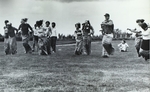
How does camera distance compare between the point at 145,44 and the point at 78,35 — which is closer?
the point at 145,44

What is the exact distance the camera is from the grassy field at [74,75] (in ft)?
16.4

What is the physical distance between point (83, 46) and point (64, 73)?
279 centimetres

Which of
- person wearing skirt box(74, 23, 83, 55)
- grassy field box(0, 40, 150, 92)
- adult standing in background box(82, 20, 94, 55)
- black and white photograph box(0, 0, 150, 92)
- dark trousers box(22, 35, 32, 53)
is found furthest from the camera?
dark trousers box(22, 35, 32, 53)

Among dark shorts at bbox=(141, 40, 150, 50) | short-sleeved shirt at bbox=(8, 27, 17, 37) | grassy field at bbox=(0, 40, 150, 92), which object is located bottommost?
grassy field at bbox=(0, 40, 150, 92)

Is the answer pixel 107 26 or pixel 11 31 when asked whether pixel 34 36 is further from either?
pixel 107 26

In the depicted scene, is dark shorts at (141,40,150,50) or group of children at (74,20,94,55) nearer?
dark shorts at (141,40,150,50)

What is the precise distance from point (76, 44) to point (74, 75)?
9.83 feet

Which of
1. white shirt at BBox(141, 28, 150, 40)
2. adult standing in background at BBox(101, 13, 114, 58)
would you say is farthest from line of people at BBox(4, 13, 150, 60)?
white shirt at BBox(141, 28, 150, 40)

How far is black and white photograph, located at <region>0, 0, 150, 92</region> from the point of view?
5.21 metres

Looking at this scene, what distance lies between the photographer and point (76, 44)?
28.0 ft

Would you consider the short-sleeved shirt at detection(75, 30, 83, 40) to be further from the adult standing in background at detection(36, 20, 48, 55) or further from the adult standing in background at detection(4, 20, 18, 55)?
the adult standing in background at detection(4, 20, 18, 55)

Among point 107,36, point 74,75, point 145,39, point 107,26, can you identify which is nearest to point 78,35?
point 107,36

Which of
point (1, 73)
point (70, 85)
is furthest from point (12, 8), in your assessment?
point (70, 85)

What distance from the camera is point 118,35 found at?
320 inches
